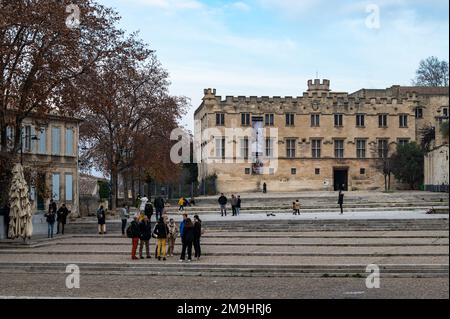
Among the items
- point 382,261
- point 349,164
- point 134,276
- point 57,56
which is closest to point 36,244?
point 57,56

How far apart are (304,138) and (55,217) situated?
43.6 metres

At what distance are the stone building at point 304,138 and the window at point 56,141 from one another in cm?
2932

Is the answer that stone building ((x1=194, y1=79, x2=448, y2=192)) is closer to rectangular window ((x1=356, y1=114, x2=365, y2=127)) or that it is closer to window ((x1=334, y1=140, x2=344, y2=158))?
rectangular window ((x1=356, y1=114, x2=365, y2=127))

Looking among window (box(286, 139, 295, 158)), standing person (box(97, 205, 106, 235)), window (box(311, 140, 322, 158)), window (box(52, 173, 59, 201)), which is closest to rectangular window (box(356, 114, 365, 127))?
window (box(311, 140, 322, 158))

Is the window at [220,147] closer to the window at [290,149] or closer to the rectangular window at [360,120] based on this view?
the window at [290,149]

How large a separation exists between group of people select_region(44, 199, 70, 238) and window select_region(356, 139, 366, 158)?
44.5m

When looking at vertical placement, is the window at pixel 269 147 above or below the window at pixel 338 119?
below

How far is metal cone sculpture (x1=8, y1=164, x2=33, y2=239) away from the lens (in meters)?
Result: 30.7

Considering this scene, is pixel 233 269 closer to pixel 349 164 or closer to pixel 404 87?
pixel 349 164

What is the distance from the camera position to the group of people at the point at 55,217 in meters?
35.2

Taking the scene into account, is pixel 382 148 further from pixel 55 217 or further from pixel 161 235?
pixel 161 235

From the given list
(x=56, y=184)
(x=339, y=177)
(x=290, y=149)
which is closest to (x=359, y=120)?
(x=339, y=177)

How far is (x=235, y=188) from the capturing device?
252ft

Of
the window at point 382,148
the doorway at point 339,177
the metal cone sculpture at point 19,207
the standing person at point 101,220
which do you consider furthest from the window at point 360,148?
the metal cone sculpture at point 19,207
